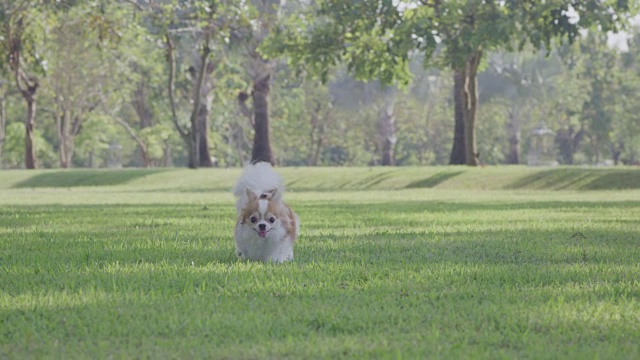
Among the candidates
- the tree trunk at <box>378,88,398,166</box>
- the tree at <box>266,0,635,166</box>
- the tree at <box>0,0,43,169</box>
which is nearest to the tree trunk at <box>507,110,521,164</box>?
the tree trunk at <box>378,88,398,166</box>

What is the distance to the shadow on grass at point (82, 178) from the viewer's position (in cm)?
4456

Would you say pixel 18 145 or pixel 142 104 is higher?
pixel 142 104

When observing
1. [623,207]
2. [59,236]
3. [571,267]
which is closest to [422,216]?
[623,207]

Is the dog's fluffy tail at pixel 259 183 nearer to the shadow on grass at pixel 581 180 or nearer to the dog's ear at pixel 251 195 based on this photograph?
the dog's ear at pixel 251 195

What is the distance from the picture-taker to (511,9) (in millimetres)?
31078

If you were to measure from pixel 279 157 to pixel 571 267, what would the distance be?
94.4 meters

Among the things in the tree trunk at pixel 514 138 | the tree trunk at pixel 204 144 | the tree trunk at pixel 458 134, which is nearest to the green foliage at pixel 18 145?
the tree trunk at pixel 204 144

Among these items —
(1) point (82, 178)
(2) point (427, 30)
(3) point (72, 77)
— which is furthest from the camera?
(3) point (72, 77)

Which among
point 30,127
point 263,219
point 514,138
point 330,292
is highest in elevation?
point 30,127

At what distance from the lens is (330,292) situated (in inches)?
275

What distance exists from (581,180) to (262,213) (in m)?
26.1

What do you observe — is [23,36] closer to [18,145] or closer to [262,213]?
[262,213]

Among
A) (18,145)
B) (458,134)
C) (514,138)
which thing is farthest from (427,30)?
(514,138)

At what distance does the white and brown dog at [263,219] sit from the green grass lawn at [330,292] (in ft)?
0.69
